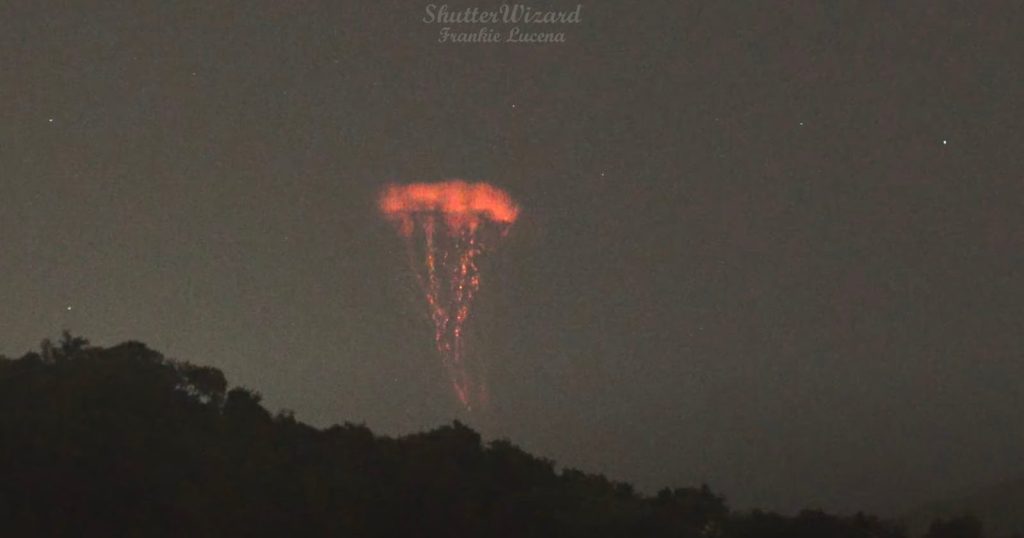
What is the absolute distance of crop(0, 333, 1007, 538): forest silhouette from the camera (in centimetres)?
2548

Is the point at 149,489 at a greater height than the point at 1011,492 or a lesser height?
lesser

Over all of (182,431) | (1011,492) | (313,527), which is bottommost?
(313,527)

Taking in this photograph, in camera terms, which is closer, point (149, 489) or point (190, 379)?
point (149, 489)

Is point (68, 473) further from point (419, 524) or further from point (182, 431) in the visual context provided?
point (419, 524)

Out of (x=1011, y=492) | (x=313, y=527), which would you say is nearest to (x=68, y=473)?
(x=313, y=527)

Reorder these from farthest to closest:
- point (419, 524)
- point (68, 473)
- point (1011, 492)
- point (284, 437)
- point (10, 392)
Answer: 1. point (1011, 492)
2. point (284, 437)
3. point (419, 524)
4. point (10, 392)
5. point (68, 473)

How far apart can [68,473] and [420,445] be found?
11499 millimetres

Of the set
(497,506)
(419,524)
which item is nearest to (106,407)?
(419,524)

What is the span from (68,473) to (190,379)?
27.7ft

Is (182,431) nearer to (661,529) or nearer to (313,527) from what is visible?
(313,527)

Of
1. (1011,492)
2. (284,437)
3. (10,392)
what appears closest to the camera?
(10,392)

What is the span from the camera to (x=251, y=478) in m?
29.4

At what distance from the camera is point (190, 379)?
33.7 metres

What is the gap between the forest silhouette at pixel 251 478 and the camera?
25.5 metres
